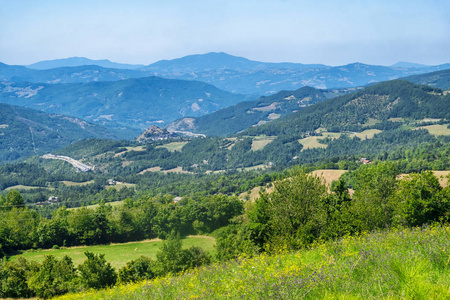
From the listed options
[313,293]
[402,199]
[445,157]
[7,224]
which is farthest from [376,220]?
[445,157]

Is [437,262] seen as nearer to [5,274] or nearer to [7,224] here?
[5,274]

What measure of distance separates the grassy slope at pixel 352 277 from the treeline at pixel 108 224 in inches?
2536

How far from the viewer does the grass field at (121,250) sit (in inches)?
2463

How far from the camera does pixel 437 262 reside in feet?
28.9

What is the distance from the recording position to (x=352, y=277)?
336 inches

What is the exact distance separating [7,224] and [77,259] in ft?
67.2

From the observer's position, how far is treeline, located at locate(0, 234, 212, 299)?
33406mm

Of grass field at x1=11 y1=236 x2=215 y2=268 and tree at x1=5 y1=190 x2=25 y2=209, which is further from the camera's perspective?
tree at x1=5 y1=190 x2=25 y2=209

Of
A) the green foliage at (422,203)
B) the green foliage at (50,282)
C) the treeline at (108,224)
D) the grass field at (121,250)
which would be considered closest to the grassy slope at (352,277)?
the green foliage at (422,203)

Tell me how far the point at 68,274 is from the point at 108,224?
38317mm

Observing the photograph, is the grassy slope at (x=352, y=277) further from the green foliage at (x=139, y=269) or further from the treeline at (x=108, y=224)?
the treeline at (x=108, y=224)

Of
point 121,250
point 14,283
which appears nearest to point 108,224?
point 121,250

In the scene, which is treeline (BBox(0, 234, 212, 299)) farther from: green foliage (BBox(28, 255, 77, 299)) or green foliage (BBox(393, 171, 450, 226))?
green foliage (BBox(393, 171, 450, 226))

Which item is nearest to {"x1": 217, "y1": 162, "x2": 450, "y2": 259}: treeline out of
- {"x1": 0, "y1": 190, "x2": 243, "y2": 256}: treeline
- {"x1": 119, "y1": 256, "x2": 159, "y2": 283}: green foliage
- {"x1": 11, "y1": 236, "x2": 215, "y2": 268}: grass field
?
{"x1": 119, "y1": 256, "x2": 159, "y2": 283}: green foliage
